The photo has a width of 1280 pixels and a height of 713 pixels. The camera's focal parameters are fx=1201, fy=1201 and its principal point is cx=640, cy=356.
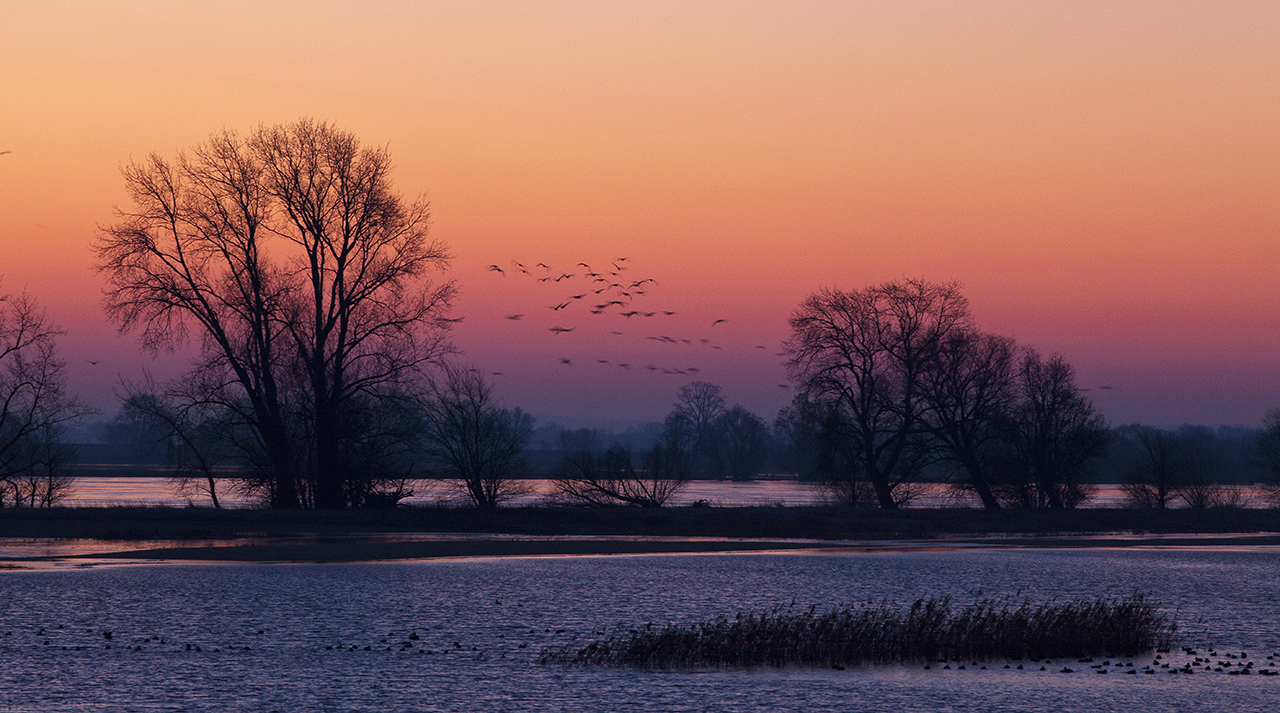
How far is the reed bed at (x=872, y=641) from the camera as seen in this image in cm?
1798

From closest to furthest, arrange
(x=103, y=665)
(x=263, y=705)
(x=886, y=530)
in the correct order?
A: (x=263, y=705)
(x=103, y=665)
(x=886, y=530)

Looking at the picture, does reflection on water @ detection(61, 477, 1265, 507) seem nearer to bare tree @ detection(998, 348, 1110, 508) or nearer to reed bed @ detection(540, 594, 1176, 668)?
bare tree @ detection(998, 348, 1110, 508)

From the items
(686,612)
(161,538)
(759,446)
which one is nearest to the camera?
(686,612)

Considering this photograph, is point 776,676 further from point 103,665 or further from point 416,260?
point 416,260

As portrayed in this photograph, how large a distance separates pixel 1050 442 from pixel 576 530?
31929mm

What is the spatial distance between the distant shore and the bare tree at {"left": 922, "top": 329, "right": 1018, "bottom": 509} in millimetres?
6027

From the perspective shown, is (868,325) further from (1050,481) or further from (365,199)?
(365,199)

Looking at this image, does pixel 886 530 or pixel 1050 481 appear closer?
pixel 886 530

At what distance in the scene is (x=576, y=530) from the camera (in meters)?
48.1

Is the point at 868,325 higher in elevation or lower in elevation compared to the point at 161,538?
higher

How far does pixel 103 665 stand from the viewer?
54.2 feet

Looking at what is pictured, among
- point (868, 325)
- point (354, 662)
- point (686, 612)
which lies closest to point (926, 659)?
point (686, 612)

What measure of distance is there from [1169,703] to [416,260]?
37.0 metres

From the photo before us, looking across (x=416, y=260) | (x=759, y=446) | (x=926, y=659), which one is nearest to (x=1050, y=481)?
(x=416, y=260)
